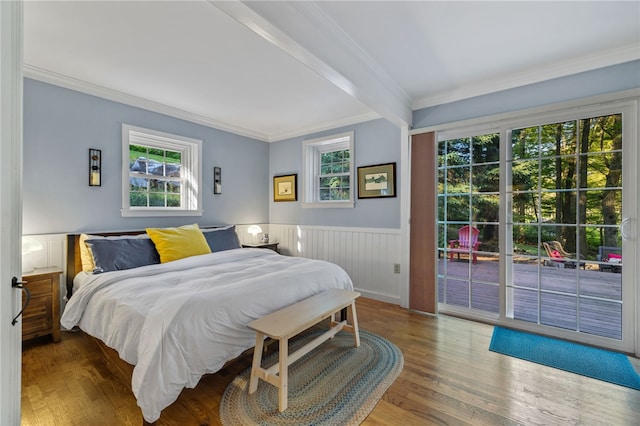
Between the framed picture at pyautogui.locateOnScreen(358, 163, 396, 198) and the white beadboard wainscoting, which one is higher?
the framed picture at pyautogui.locateOnScreen(358, 163, 396, 198)

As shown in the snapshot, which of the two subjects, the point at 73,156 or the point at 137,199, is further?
the point at 137,199

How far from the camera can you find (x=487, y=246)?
3186 mm

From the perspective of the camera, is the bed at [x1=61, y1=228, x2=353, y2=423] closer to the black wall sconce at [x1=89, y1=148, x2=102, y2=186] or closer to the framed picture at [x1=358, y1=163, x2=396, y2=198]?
the black wall sconce at [x1=89, y1=148, x2=102, y2=186]

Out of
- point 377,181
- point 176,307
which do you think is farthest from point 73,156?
point 377,181

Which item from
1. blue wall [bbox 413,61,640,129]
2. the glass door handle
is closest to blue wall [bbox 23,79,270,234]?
blue wall [bbox 413,61,640,129]

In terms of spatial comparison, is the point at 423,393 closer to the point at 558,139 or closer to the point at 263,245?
the point at 558,139

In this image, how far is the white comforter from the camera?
157 centimetres

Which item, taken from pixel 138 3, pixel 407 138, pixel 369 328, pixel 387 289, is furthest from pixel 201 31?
pixel 387 289

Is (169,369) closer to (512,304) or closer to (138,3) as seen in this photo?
(138,3)

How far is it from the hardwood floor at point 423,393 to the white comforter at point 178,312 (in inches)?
11.2

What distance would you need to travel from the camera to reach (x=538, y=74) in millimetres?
2689

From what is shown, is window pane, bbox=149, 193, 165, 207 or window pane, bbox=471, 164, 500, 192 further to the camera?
window pane, bbox=149, 193, 165, 207

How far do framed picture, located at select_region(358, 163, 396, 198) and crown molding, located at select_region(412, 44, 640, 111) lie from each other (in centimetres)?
85

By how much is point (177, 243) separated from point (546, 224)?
3.81 metres
